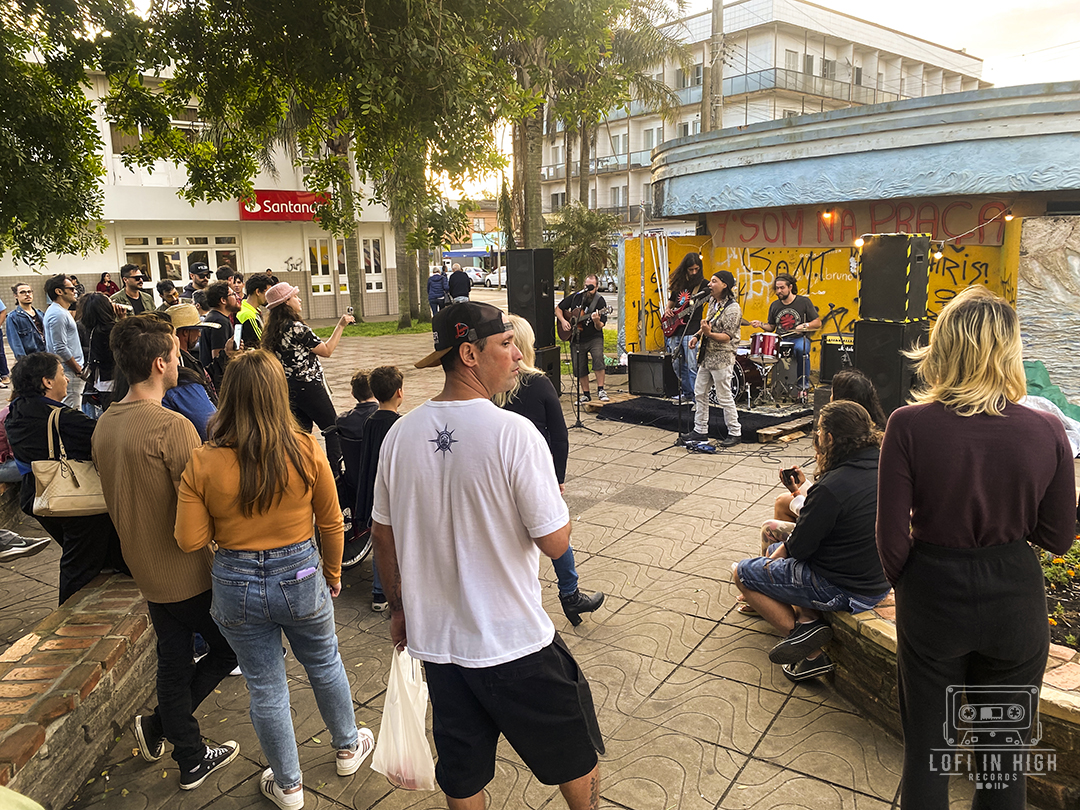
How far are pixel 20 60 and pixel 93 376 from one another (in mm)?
2401

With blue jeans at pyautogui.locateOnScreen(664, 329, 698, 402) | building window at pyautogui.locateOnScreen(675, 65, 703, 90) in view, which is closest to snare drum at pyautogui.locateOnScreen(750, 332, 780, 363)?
blue jeans at pyautogui.locateOnScreen(664, 329, 698, 402)

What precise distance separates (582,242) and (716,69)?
5232mm

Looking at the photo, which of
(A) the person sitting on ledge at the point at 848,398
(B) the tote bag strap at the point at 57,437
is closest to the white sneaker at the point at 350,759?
(B) the tote bag strap at the point at 57,437

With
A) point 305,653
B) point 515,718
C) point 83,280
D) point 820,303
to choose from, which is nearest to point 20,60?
point 305,653

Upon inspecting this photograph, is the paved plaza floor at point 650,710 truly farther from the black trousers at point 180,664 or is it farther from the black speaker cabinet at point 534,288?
Answer: the black speaker cabinet at point 534,288

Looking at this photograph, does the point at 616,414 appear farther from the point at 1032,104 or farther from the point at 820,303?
the point at 1032,104

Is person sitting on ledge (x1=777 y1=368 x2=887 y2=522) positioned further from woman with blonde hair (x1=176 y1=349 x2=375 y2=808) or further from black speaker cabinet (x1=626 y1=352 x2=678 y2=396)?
black speaker cabinet (x1=626 y1=352 x2=678 y2=396)

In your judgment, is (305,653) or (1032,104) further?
(1032,104)

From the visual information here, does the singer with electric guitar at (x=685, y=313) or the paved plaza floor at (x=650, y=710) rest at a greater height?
the singer with electric guitar at (x=685, y=313)

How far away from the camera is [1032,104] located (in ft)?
28.5

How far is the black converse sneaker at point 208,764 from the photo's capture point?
295cm

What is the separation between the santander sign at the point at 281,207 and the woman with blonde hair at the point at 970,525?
2397cm

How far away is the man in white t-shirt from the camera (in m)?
2.03

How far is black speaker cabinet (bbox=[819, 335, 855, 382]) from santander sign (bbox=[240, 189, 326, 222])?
1830 cm
